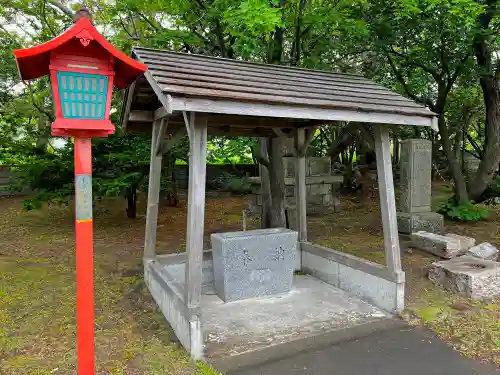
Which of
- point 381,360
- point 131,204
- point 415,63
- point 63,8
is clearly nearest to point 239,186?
point 131,204

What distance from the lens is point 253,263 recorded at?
5.29 meters

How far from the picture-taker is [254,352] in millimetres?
3855

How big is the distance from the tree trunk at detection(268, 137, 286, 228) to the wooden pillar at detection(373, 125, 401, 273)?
2.54 meters

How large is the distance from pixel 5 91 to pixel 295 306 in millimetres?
13480

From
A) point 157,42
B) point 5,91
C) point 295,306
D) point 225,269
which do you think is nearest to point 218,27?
point 157,42

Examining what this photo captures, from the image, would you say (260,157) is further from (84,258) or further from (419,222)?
(84,258)

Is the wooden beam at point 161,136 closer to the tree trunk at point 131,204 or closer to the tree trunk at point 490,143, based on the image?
the tree trunk at point 131,204

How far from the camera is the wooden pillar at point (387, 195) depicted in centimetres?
485

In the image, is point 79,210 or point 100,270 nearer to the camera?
point 79,210

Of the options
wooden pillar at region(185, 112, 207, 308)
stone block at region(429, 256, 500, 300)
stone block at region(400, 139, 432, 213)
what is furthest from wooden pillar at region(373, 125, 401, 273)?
stone block at region(400, 139, 432, 213)

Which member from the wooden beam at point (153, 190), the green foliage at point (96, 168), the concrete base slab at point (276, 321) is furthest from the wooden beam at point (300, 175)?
the green foliage at point (96, 168)

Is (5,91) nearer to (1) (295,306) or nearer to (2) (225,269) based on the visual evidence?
(2) (225,269)

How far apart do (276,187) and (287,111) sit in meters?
3.45

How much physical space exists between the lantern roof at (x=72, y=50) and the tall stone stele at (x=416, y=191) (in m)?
7.67
